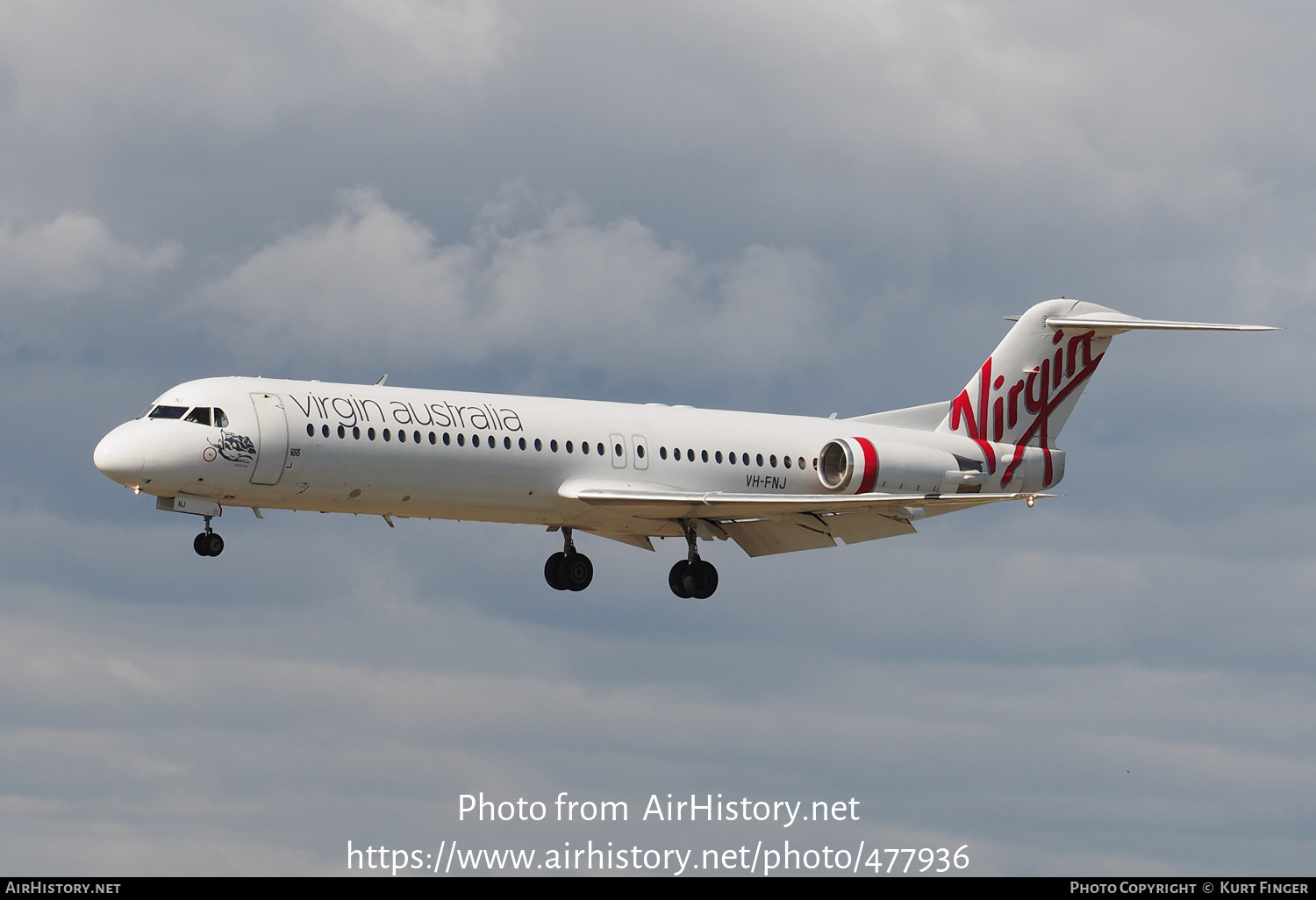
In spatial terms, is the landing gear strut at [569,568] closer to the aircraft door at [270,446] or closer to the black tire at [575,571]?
the black tire at [575,571]

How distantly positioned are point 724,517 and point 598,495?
394cm

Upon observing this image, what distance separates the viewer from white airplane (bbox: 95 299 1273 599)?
39.8m

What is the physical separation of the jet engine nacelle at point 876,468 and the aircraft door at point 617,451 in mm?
5573

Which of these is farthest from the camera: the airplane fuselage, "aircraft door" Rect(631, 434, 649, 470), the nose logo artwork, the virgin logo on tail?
the virgin logo on tail

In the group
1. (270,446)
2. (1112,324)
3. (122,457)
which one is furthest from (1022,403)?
(122,457)

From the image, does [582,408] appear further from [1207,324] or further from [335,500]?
[1207,324]

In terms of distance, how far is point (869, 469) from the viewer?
47.3 m

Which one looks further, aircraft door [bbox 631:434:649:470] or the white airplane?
aircraft door [bbox 631:434:649:470]

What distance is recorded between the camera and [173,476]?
39.1 m

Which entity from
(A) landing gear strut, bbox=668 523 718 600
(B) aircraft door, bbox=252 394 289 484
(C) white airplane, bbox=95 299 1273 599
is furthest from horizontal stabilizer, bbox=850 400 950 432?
(B) aircraft door, bbox=252 394 289 484

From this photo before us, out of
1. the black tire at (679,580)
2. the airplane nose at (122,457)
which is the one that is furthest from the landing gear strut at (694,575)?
the airplane nose at (122,457)

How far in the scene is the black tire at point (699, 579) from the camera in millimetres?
46656

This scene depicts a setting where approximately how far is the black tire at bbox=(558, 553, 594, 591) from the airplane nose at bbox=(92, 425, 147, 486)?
11.9 metres

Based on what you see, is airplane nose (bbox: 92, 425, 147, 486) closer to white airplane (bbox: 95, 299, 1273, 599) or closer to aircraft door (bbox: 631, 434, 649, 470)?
white airplane (bbox: 95, 299, 1273, 599)
